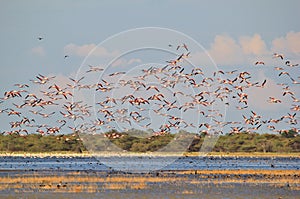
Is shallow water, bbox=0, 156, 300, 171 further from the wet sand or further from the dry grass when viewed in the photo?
the wet sand

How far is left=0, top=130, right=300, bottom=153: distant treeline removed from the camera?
549 feet

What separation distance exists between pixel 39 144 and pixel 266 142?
45564 millimetres

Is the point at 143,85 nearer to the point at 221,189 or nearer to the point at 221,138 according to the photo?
the point at 221,189

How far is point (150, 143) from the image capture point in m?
168

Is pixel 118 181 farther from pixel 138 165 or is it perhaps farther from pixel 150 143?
pixel 150 143

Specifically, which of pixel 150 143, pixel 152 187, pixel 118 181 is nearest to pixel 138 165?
pixel 118 181

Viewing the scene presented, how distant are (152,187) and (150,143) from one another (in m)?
116

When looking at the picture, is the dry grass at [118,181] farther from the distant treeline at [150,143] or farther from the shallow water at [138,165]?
the distant treeline at [150,143]

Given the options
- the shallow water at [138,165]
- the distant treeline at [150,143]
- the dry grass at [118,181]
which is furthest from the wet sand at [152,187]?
the distant treeline at [150,143]

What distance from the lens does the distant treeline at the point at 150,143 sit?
16725 cm

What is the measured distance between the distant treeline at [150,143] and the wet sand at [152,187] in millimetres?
101181

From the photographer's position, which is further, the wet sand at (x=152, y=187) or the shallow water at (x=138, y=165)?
the shallow water at (x=138, y=165)

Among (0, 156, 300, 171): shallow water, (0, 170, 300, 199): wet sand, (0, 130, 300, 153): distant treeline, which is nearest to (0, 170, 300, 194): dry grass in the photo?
(0, 170, 300, 199): wet sand

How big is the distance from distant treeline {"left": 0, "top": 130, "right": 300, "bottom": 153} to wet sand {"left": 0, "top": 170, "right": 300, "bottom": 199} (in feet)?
332
